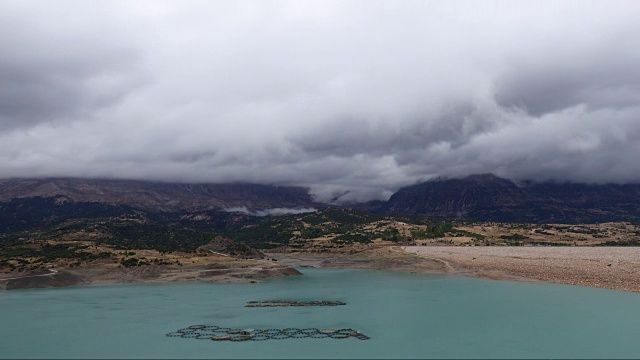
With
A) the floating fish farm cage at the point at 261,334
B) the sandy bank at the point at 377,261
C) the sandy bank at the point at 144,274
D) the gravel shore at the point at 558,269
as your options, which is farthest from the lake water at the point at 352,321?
the sandy bank at the point at 377,261

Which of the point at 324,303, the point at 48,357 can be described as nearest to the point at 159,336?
the point at 48,357

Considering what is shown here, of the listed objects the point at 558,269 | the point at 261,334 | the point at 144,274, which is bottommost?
the point at 144,274

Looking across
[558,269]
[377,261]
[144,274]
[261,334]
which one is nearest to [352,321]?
[261,334]

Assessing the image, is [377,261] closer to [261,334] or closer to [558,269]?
[558,269]

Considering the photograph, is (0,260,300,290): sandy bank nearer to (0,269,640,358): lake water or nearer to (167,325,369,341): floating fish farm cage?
(0,269,640,358): lake water

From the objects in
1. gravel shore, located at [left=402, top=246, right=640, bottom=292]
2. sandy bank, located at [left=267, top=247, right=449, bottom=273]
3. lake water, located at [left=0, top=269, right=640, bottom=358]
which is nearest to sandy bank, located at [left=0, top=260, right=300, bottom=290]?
lake water, located at [left=0, top=269, right=640, bottom=358]

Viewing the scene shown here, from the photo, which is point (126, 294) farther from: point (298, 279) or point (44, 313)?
point (298, 279)

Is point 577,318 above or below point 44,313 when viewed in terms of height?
above

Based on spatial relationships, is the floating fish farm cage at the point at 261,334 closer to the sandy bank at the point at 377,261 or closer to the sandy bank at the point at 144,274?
the sandy bank at the point at 144,274
